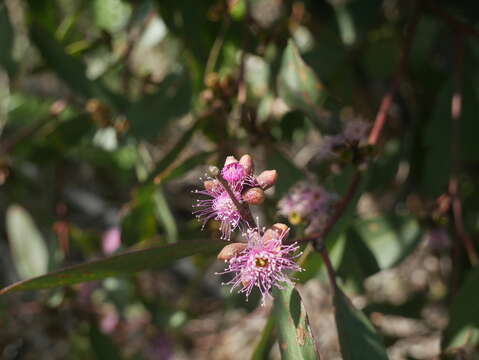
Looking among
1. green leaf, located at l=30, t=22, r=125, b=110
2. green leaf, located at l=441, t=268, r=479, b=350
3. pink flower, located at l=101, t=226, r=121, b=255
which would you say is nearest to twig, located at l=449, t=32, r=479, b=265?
green leaf, located at l=441, t=268, r=479, b=350

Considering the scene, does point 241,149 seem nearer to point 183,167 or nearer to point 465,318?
point 183,167

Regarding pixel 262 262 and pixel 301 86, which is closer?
pixel 262 262

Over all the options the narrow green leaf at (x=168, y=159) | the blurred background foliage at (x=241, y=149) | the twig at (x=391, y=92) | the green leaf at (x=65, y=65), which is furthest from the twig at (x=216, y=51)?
the twig at (x=391, y=92)

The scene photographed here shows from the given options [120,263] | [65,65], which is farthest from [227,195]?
[65,65]

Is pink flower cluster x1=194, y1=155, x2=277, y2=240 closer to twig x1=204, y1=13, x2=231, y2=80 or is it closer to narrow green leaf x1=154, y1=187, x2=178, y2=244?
twig x1=204, y1=13, x2=231, y2=80

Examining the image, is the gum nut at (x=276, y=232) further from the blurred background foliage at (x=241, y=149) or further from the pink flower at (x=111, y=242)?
the pink flower at (x=111, y=242)

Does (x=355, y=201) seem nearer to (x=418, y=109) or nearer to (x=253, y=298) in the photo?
(x=253, y=298)
